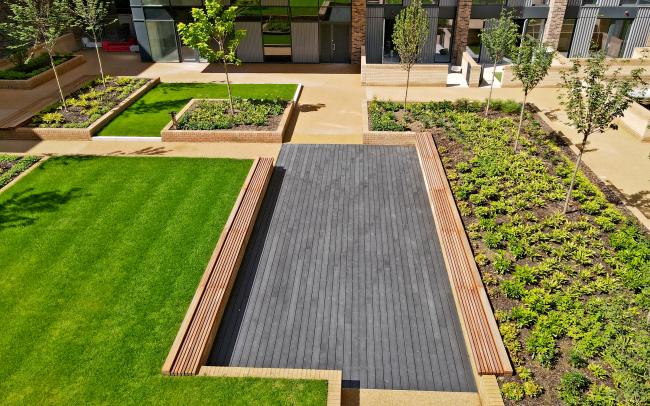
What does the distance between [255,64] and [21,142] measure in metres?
15.1

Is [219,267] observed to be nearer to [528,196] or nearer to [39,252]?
[39,252]

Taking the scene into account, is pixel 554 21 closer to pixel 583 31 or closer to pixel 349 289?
pixel 583 31

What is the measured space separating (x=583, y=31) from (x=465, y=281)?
26.1 metres

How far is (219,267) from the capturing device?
12.7 m

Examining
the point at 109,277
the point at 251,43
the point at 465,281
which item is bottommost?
the point at 109,277

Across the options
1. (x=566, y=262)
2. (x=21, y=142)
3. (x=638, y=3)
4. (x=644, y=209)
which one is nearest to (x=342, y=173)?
(x=566, y=262)

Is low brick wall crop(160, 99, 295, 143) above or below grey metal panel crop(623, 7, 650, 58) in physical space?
below

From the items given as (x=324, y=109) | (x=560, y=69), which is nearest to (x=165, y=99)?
(x=324, y=109)

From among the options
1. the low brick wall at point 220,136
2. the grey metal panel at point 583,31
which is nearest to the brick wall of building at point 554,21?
the grey metal panel at point 583,31

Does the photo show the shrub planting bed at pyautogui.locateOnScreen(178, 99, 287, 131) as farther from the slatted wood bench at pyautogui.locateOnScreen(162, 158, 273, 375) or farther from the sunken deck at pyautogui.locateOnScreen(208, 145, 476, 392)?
the slatted wood bench at pyautogui.locateOnScreen(162, 158, 273, 375)

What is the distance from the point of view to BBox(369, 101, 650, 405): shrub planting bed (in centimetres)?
944

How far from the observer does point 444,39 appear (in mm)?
30688

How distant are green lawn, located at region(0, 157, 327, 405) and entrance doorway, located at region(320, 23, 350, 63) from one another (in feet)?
50.9

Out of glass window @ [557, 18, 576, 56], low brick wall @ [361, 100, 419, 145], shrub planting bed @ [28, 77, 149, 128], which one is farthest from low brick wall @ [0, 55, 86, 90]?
Result: glass window @ [557, 18, 576, 56]
